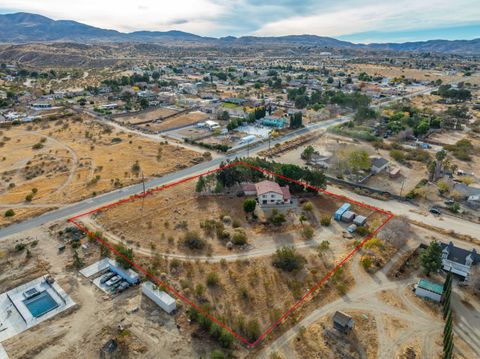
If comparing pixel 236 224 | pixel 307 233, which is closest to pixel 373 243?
pixel 307 233

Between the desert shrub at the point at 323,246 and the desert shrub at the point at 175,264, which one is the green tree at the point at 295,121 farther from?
the desert shrub at the point at 175,264

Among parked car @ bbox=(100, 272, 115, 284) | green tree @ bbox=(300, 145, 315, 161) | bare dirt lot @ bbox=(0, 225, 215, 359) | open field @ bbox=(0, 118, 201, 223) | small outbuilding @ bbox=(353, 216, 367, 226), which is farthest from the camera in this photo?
green tree @ bbox=(300, 145, 315, 161)

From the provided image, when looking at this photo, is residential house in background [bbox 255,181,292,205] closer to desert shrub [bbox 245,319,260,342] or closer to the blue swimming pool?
desert shrub [bbox 245,319,260,342]

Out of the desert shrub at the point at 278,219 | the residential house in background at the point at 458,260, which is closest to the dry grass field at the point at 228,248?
the desert shrub at the point at 278,219

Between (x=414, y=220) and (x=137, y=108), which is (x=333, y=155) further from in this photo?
(x=137, y=108)

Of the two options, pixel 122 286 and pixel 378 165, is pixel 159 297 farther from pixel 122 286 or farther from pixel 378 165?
pixel 378 165

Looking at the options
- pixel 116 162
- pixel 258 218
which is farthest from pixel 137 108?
pixel 258 218

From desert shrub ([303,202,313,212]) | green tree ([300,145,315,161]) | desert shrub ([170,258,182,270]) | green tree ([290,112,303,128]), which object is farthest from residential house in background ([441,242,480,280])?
green tree ([290,112,303,128])

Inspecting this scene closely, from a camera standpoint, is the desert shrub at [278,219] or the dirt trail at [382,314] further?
the desert shrub at [278,219]
